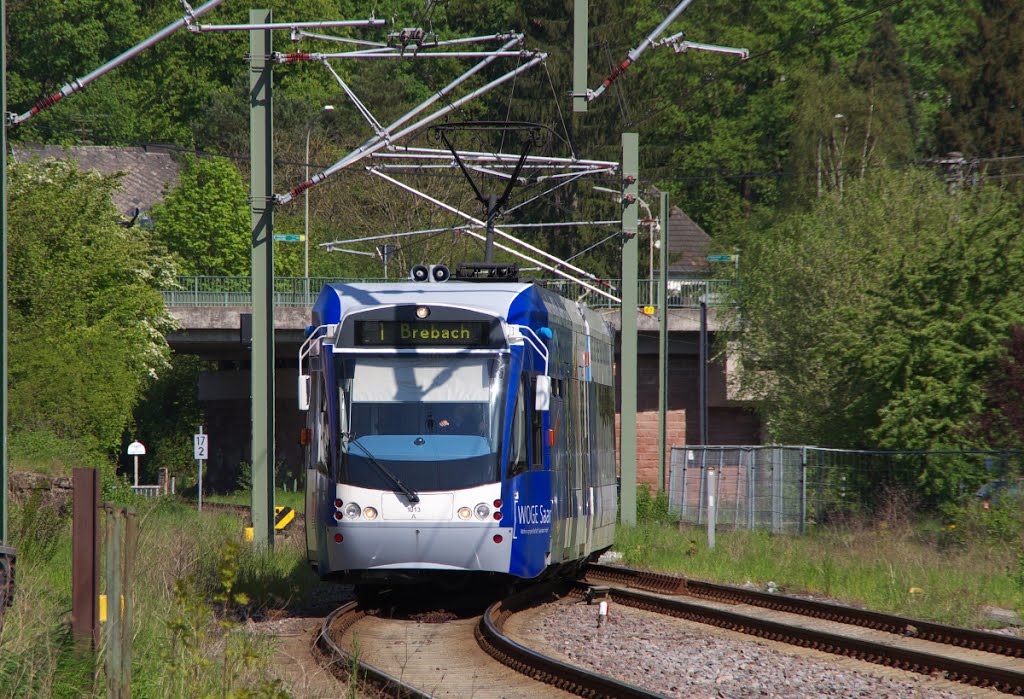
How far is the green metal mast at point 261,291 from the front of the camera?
799 inches

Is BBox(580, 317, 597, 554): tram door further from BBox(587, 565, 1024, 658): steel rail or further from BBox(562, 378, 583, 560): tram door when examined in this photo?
BBox(587, 565, 1024, 658): steel rail

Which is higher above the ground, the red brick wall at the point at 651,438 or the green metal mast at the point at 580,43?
the green metal mast at the point at 580,43

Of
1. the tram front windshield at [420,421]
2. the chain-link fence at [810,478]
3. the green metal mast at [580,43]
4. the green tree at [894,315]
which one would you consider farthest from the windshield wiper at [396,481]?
the green tree at [894,315]

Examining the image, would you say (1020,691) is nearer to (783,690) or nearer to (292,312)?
(783,690)

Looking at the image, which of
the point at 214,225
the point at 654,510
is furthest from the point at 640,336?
the point at 214,225

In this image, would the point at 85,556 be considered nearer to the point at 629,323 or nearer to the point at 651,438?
the point at 629,323

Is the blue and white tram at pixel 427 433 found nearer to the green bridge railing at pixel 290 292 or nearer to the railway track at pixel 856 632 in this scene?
the railway track at pixel 856 632

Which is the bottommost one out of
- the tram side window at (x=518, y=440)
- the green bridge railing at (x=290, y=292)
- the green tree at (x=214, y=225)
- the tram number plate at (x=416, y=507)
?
the tram number plate at (x=416, y=507)

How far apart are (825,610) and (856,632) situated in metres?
1.29

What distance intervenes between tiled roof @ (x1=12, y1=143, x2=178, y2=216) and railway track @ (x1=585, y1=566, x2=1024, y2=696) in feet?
224

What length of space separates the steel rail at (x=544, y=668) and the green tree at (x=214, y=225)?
50.4 m

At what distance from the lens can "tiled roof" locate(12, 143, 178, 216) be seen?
84875 millimetres

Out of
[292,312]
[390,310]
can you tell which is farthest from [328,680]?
[292,312]

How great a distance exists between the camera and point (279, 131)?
258 feet
